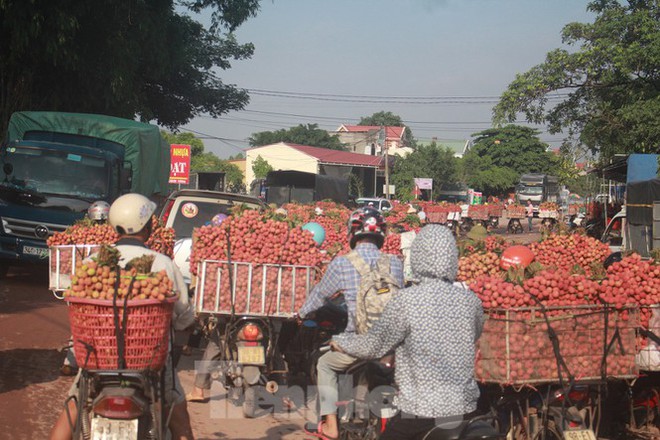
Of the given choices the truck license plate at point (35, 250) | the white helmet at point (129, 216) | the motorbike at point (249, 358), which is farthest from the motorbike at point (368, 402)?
the truck license plate at point (35, 250)

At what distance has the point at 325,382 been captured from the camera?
5496 millimetres

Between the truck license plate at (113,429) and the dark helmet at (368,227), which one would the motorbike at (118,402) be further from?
the dark helmet at (368,227)

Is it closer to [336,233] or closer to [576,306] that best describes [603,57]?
[336,233]

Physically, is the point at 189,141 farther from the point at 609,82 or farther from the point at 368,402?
the point at 368,402

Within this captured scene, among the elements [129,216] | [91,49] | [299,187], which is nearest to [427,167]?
[299,187]

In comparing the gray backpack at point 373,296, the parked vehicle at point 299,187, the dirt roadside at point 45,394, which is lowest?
the dirt roadside at point 45,394

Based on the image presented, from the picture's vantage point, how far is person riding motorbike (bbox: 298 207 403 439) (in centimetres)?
544

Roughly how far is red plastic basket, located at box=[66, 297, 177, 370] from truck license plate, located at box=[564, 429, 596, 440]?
107 inches

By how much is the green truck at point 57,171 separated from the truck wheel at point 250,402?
8592 mm

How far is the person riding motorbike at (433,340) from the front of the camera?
3.82 m

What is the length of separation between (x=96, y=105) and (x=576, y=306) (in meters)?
22.0

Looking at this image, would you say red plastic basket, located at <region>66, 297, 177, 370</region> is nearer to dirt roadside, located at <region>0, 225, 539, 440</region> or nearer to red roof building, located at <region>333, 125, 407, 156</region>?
dirt roadside, located at <region>0, 225, 539, 440</region>

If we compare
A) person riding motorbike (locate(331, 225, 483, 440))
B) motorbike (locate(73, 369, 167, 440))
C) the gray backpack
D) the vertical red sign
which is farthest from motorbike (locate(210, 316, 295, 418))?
the vertical red sign

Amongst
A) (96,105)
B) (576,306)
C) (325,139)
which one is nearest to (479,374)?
(576,306)
